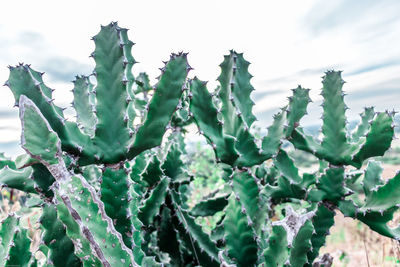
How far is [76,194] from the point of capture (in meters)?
1.41

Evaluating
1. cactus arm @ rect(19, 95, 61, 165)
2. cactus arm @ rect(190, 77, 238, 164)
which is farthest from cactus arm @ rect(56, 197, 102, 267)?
cactus arm @ rect(190, 77, 238, 164)

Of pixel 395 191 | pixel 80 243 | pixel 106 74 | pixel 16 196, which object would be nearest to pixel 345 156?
pixel 395 191

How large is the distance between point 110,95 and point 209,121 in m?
0.49

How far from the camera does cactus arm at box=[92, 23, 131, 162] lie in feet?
5.75

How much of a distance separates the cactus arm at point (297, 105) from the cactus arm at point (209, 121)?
0.38 metres

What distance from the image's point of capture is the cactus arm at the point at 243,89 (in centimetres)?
207

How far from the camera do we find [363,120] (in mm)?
2826

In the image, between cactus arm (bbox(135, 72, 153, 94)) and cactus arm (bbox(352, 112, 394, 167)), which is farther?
cactus arm (bbox(135, 72, 153, 94))

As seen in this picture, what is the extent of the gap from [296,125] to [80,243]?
133cm

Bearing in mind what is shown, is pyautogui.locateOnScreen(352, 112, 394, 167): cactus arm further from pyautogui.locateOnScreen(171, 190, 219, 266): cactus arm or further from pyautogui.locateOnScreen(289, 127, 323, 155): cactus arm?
pyautogui.locateOnScreen(171, 190, 219, 266): cactus arm

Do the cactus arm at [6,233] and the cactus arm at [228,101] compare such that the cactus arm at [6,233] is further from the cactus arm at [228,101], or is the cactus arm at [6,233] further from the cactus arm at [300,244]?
the cactus arm at [300,244]

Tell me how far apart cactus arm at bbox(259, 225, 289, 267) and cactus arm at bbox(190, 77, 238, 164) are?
440 millimetres

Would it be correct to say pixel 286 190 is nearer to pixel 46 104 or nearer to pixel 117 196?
pixel 117 196

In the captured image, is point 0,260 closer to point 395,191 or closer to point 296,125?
point 296,125
